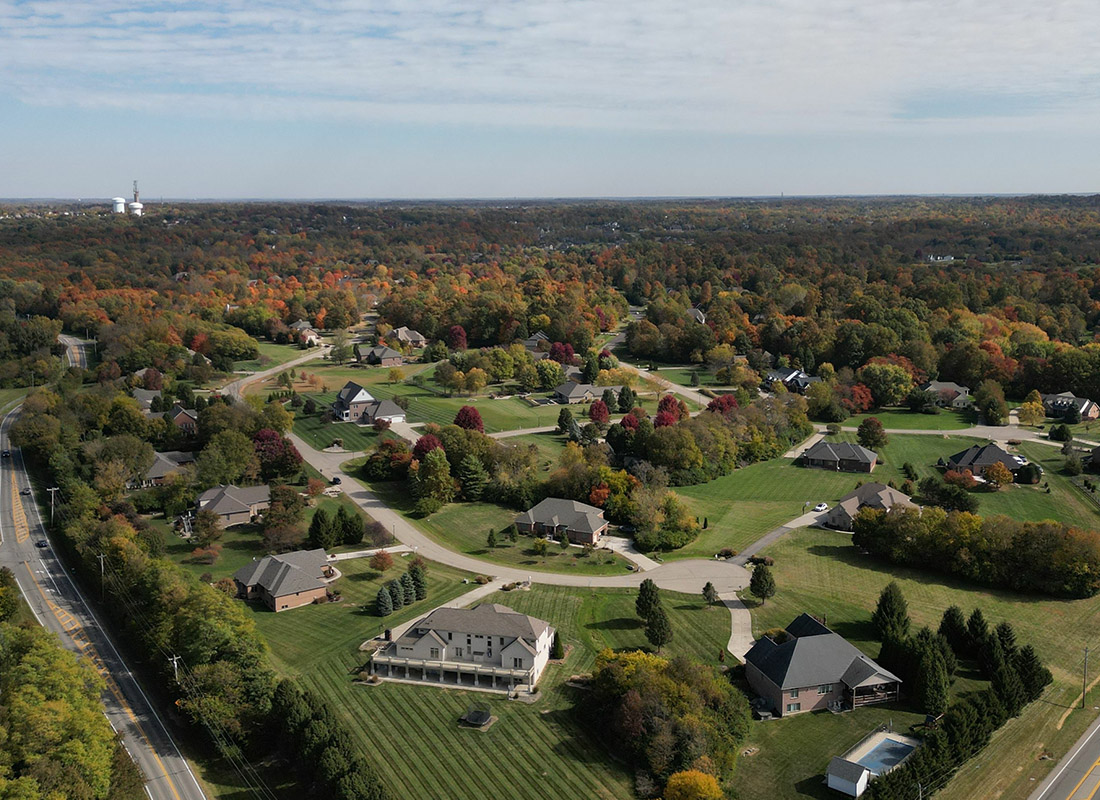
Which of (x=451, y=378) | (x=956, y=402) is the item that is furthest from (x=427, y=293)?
(x=956, y=402)

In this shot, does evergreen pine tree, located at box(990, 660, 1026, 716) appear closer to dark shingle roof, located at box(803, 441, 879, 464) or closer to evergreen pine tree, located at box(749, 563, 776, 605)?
evergreen pine tree, located at box(749, 563, 776, 605)

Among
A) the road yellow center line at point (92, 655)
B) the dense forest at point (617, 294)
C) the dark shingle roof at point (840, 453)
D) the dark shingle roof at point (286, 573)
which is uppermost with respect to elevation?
the dense forest at point (617, 294)

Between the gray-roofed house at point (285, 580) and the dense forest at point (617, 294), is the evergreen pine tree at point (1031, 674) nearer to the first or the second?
the gray-roofed house at point (285, 580)

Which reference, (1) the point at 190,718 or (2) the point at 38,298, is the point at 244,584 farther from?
(2) the point at 38,298

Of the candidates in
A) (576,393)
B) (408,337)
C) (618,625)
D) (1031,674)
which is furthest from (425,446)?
(408,337)

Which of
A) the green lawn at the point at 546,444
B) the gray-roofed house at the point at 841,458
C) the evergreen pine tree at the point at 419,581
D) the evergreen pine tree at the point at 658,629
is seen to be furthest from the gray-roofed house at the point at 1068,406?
the evergreen pine tree at the point at 419,581

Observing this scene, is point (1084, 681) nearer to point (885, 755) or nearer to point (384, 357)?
point (885, 755)

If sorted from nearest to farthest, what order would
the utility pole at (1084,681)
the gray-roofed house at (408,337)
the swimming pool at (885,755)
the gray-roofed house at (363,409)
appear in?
the swimming pool at (885,755), the utility pole at (1084,681), the gray-roofed house at (363,409), the gray-roofed house at (408,337)
